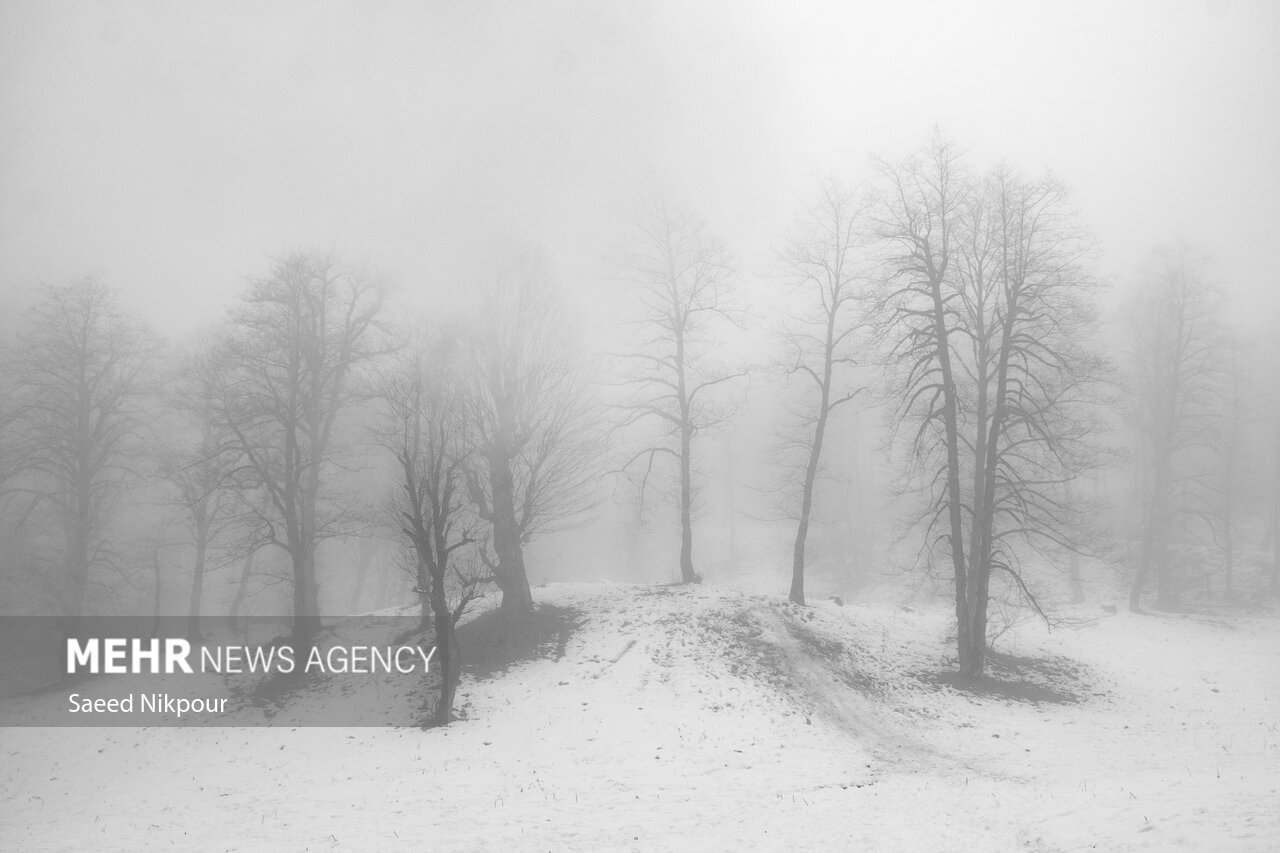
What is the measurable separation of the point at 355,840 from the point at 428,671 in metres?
8.29

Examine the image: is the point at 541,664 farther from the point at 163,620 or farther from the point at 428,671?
the point at 163,620

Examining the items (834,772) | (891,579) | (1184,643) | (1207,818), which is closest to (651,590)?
(834,772)

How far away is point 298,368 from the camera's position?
Answer: 2039cm

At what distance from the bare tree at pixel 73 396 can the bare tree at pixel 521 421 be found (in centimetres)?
1374

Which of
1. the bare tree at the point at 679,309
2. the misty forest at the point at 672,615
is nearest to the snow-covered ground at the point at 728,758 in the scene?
the misty forest at the point at 672,615

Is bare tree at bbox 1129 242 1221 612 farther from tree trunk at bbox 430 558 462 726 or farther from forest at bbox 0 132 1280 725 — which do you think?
tree trunk at bbox 430 558 462 726

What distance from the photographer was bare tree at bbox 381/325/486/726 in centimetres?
1423

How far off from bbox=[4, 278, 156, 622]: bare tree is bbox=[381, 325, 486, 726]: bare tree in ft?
33.0

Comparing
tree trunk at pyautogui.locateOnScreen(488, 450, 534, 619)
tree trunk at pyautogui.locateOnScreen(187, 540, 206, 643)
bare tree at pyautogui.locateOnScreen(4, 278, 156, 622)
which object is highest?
bare tree at pyautogui.locateOnScreen(4, 278, 156, 622)

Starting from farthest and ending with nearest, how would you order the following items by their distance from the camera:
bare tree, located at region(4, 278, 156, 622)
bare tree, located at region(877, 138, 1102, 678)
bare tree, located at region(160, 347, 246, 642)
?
bare tree, located at region(160, 347, 246, 642) → bare tree, located at region(4, 278, 156, 622) → bare tree, located at region(877, 138, 1102, 678)

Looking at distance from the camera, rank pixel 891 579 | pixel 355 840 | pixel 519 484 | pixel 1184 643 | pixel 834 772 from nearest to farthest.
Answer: pixel 355 840 → pixel 834 772 → pixel 519 484 → pixel 1184 643 → pixel 891 579

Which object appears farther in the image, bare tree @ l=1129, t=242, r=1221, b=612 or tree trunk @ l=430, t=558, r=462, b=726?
bare tree @ l=1129, t=242, r=1221, b=612

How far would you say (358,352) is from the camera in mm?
21547

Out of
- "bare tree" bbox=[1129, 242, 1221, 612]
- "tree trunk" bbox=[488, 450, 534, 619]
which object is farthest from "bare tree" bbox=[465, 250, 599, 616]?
"bare tree" bbox=[1129, 242, 1221, 612]
